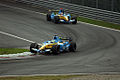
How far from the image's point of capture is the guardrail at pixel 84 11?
119 ft

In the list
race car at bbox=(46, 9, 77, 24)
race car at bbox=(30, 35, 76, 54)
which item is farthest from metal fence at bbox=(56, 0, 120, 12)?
race car at bbox=(30, 35, 76, 54)

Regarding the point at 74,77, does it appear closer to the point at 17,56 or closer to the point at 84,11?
the point at 17,56

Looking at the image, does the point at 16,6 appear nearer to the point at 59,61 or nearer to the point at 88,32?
the point at 88,32

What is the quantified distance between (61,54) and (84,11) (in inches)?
611

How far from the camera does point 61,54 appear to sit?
23.2 meters

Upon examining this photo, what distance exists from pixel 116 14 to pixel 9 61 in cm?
1830

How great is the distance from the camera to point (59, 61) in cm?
2094

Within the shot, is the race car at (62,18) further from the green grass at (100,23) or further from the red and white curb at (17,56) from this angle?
the red and white curb at (17,56)

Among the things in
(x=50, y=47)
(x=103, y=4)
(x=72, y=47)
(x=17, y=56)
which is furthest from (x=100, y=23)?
(x=17, y=56)

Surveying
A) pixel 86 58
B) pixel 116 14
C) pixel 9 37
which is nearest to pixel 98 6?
pixel 116 14

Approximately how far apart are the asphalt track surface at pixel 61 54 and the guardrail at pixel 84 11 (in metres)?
2.93

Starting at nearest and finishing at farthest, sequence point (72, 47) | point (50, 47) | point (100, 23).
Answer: point (50, 47) → point (72, 47) → point (100, 23)

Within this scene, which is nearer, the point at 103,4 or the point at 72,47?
the point at 72,47

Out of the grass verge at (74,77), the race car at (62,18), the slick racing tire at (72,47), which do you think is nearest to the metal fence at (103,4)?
the race car at (62,18)
